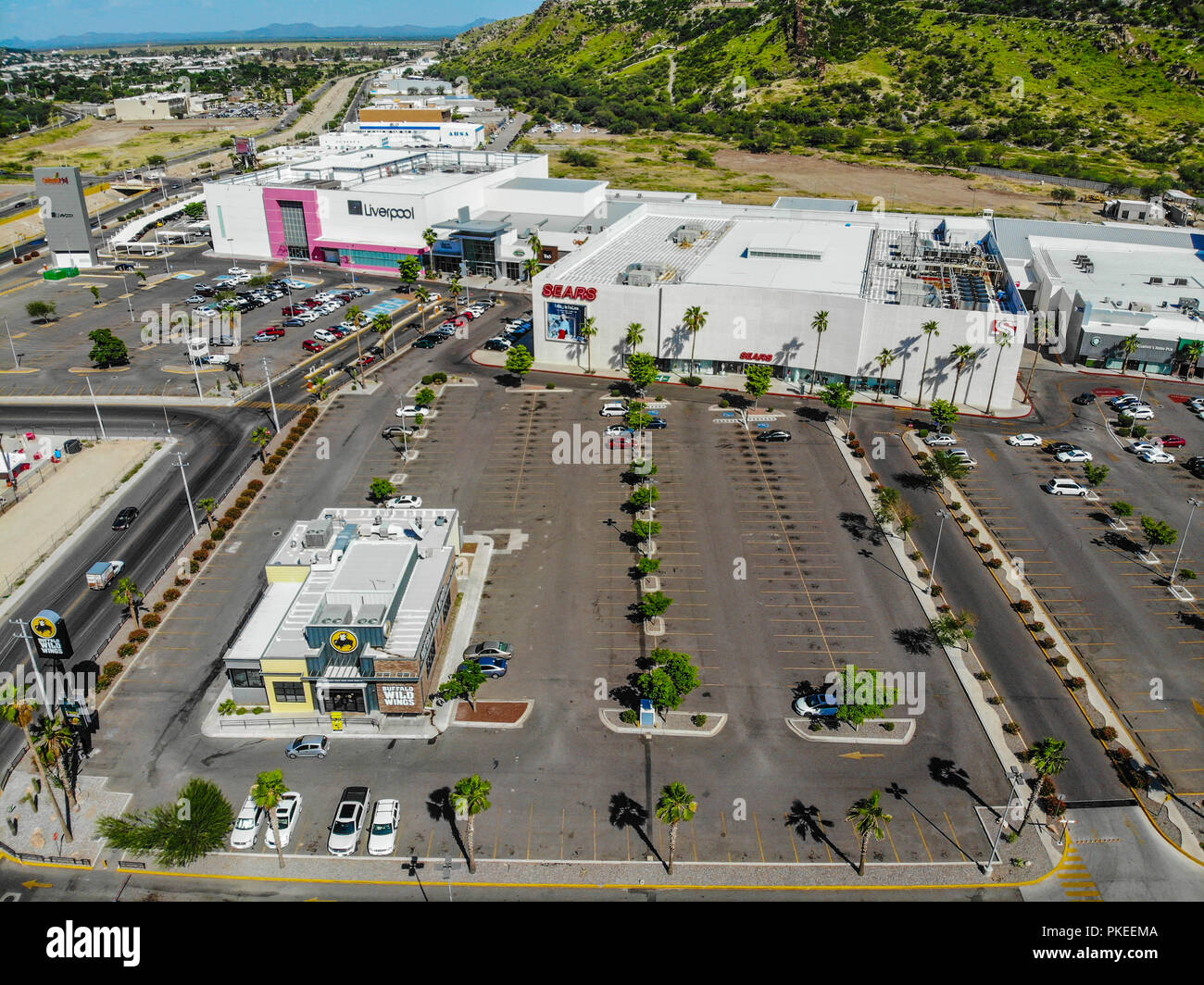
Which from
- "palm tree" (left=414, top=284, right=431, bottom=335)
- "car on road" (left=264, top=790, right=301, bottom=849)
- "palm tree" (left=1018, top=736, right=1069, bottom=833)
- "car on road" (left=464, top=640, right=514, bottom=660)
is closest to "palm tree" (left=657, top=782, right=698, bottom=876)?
"car on road" (left=464, top=640, right=514, bottom=660)

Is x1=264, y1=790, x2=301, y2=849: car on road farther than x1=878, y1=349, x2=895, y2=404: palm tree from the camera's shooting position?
No

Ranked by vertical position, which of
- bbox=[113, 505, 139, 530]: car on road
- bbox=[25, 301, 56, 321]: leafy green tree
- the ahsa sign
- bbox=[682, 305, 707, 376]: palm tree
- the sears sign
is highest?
the sears sign

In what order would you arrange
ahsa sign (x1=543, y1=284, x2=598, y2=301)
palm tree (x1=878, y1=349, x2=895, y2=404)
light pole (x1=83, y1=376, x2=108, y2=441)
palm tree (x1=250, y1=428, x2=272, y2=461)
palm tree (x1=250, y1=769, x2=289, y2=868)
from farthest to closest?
ahsa sign (x1=543, y1=284, x2=598, y2=301) → palm tree (x1=878, y1=349, x2=895, y2=404) → light pole (x1=83, y1=376, x2=108, y2=441) → palm tree (x1=250, y1=428, x2=272, y2=461) → palm tree (x1=250, y1=769, x2=289, y2=868)

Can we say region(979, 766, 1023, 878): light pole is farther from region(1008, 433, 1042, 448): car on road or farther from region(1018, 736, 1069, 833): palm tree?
region(1008, 433, 1042, 448): car on road

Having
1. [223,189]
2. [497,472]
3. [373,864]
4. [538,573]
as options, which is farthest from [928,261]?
[223,189]

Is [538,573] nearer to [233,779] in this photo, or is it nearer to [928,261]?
[233,779]

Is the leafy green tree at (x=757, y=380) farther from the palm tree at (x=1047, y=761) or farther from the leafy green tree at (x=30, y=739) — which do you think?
the leafy green tree at (x=30, y=739)

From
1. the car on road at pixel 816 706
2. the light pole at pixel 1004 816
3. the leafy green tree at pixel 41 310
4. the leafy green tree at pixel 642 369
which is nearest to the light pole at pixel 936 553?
the car on road at pixel 816 706
